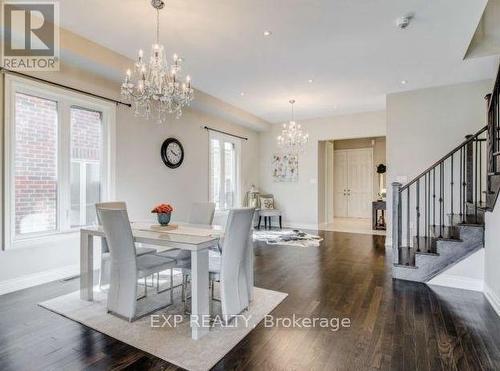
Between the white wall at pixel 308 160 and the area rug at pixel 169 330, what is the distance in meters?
5.17

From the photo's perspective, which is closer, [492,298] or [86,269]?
[492,298]

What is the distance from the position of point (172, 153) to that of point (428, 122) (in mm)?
4977

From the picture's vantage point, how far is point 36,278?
3482mm

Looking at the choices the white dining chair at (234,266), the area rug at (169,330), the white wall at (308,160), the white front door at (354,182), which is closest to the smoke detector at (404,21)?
the white dining chair at (234,266)

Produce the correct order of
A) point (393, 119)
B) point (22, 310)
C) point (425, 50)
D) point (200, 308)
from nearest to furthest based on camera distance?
1. point (200, 308)
2. point (22, 310)
3. point (425, 50)
4. point (393, 119)

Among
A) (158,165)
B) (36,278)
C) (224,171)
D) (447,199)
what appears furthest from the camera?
(224,171)

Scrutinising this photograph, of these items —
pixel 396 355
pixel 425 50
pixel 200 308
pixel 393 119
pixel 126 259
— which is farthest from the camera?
A: pixel 393 119

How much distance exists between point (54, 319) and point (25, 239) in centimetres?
138

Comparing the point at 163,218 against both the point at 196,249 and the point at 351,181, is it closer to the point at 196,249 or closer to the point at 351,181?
the point at 196,249

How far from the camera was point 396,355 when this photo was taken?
6.63 feet

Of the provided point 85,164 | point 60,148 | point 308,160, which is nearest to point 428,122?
point 308,160

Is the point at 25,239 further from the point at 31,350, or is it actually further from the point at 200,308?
the point at 200,308

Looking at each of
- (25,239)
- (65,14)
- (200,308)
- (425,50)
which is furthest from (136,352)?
(425,50)

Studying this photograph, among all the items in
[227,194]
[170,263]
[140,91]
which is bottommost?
[170,263]
